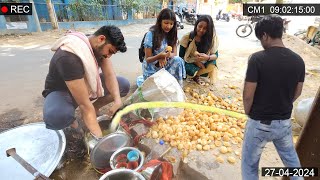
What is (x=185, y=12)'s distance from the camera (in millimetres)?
18453

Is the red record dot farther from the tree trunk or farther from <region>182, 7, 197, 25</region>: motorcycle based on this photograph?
<region>182, 7, 197, 25</region>: motorcycle

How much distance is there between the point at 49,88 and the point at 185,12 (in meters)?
17.2

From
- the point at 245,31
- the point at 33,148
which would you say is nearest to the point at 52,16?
the point at 245,31

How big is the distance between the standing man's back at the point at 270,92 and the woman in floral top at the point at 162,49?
1.94 metres

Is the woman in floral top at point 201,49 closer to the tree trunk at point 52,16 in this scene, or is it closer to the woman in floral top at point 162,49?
the woman in floral top at point 162,49

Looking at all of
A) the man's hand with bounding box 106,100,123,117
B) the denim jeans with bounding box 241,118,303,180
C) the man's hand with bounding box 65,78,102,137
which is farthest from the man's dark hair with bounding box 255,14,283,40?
the man's hand with bounding box 106,100,123,117

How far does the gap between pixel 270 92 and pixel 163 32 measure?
2305 mm

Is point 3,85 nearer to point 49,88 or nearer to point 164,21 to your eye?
point 49,88

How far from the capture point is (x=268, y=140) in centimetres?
180

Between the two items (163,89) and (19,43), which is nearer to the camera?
(163,89)

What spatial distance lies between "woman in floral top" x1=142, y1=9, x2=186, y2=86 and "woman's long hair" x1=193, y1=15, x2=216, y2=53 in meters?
0.49

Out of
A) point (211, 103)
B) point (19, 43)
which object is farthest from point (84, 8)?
point (211, 103)

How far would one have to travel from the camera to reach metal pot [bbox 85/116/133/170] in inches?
84.4
